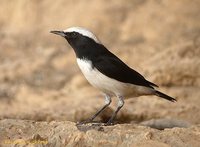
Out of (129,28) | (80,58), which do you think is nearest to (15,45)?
(129,28)

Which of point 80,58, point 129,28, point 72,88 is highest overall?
point 129,28

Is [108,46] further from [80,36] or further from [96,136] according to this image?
[96,136]

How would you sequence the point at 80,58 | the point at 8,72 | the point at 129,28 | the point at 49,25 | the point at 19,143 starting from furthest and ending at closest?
the point at 49,25 → the point at 129,28 → the point at 8,72 → the point at 80,58 → the point at 19,143

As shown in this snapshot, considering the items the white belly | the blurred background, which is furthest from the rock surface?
the blurred background

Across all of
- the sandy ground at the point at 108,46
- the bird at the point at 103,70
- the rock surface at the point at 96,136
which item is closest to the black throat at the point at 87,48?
the bird at the point at 103,70

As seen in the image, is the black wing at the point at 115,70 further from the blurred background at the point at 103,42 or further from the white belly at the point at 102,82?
the blurred background at the point at 103,42

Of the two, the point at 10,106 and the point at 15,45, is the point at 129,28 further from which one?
the point at 10,106

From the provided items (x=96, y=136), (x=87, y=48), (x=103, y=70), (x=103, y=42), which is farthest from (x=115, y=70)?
(x=103, y=42)
